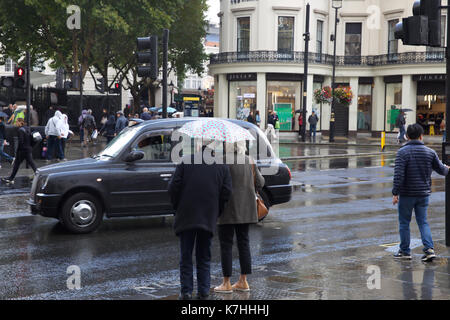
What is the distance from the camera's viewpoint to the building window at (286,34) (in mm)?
41344

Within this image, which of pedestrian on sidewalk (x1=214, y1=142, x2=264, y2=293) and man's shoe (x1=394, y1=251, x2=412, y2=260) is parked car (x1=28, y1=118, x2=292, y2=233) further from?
man's shoe (x1=394, y1=251, x2=412, y2=260)

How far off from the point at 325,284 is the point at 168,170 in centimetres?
416

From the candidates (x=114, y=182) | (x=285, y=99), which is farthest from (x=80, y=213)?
(x=285, y=99)

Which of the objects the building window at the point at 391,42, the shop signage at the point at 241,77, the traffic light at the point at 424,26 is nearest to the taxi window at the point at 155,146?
the traffic light at the point at 424,26

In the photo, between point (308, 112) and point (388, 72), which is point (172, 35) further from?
point (388, 72)

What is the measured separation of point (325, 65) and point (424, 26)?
35.0 meters

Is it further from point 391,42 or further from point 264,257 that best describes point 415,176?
point 391,42

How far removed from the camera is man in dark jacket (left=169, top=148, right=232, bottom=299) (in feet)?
19.5

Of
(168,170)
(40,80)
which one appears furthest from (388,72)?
(168,170)

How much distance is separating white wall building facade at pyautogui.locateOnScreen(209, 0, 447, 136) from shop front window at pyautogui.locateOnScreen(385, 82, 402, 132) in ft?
0.22

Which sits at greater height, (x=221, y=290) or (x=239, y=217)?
(x=239, y=217)

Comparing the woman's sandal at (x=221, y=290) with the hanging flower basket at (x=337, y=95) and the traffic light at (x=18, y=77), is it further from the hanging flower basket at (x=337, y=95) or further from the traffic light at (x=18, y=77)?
the hanging flower basket at (x=337, y=95)

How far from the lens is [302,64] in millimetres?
41188

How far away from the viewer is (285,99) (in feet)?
136
